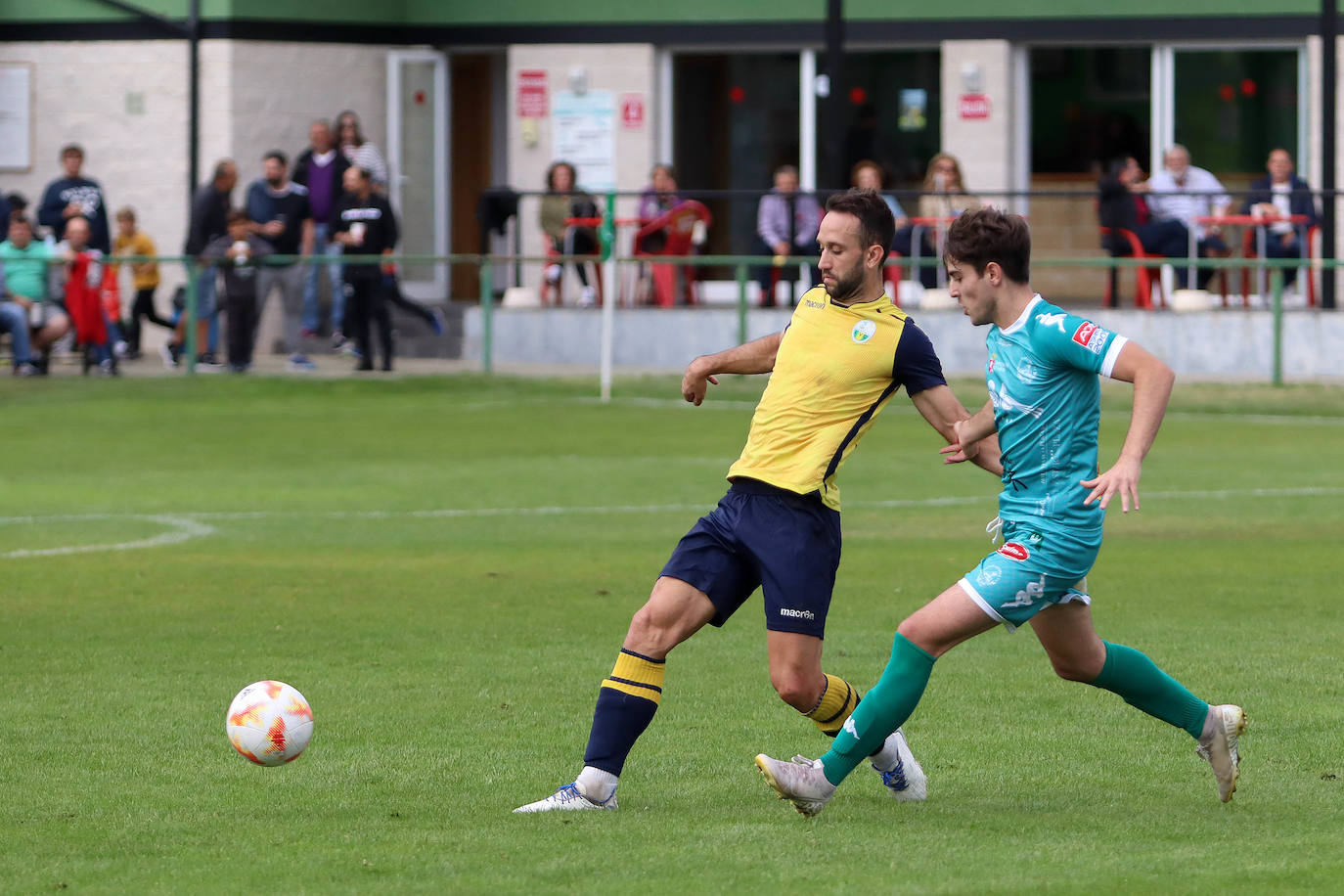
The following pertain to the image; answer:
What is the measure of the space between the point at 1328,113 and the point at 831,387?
20.4m

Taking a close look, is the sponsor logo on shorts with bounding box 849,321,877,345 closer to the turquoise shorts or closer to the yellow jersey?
the yellow jersey

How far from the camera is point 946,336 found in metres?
24.2

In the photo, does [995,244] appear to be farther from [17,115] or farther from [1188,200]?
[17,115]

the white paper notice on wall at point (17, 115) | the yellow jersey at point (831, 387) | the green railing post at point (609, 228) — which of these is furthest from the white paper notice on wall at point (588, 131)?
A: the yellow jersey at point (831, 387)

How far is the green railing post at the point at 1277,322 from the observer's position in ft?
74.4

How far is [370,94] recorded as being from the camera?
29500 mm

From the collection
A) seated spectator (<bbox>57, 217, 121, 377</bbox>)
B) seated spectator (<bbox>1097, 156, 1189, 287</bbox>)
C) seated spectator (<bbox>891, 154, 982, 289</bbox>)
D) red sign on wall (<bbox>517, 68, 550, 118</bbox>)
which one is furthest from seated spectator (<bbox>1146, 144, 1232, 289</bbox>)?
seated spectator (<bbox>57, 217, 121, 377</bbox>)

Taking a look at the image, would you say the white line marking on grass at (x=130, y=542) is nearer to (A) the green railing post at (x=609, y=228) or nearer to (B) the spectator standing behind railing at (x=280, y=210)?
(A) the green railing post at (x=609, y=228)

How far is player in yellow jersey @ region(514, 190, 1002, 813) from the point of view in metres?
6.40

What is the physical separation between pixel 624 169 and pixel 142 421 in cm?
990

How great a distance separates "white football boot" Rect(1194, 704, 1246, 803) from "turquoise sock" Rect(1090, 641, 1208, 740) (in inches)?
1.3

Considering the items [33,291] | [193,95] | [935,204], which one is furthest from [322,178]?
[935,204]

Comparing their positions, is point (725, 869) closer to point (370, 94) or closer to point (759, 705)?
point (759, 705)

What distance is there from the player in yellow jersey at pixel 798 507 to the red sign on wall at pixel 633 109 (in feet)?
75.7
